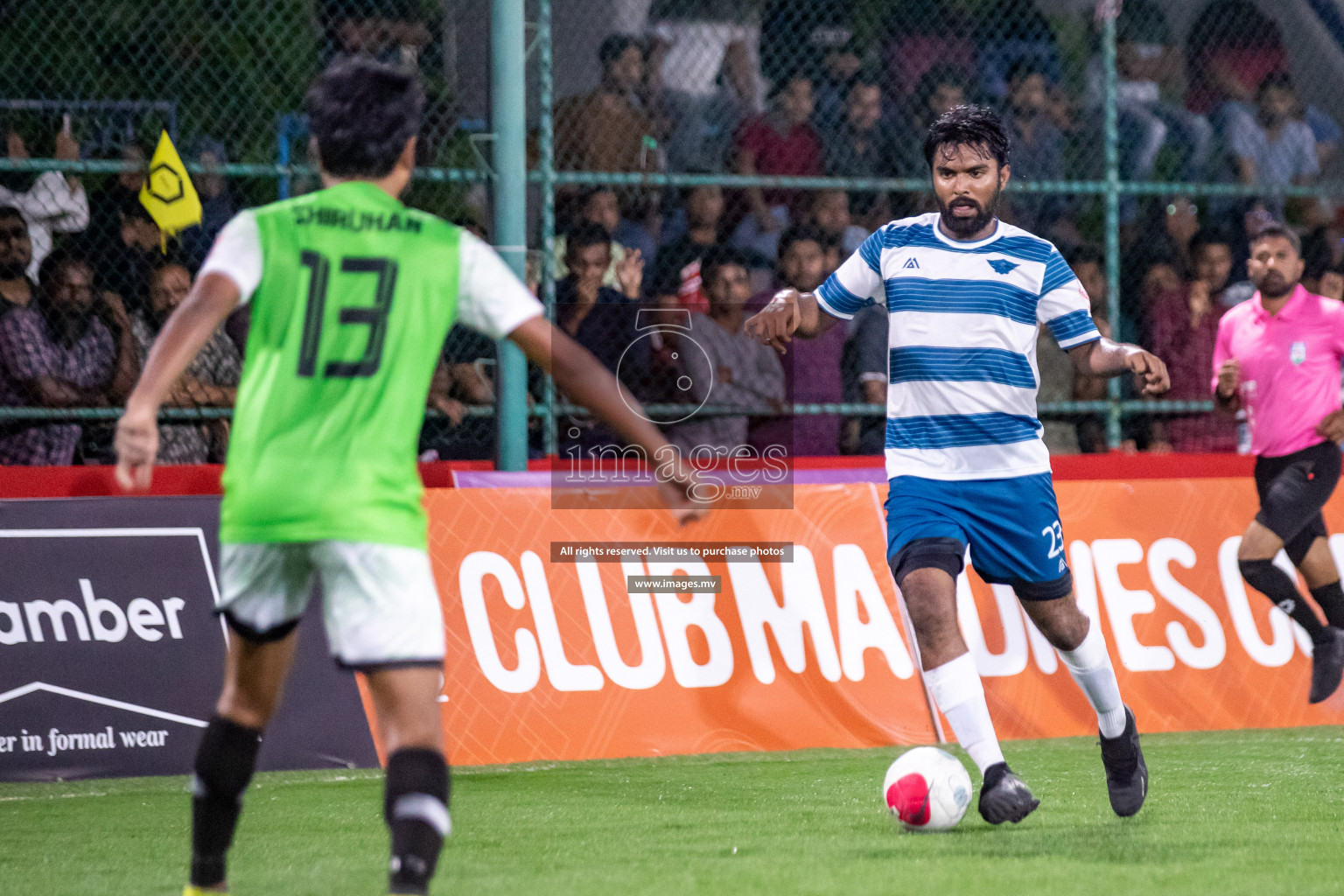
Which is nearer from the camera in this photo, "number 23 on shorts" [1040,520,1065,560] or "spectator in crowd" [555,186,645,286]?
"number 23 on shorts" [1040,520,1065,560]

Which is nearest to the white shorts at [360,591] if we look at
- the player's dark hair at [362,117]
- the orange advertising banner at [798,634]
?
the player's dark hair at [362,117]

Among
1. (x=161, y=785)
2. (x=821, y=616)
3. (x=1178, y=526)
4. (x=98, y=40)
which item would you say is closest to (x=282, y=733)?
(x=161, y=785)

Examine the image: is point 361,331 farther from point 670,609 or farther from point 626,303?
point 626,303

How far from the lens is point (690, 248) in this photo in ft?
31.8

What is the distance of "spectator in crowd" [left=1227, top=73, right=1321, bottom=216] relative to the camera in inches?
454

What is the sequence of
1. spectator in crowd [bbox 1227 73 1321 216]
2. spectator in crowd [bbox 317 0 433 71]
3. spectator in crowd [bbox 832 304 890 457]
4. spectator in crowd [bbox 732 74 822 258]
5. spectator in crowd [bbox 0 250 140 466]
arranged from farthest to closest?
spectator in crowd [bbox 1227 73 1321 216]
spectator in crowd [bbox 732 74 822 258]
spectator in crowd [bbox 832 304 890 457]
spectator in crowd [bbox 317 0 433 71]
spectator in crowd [bbox 0 250 140 466]

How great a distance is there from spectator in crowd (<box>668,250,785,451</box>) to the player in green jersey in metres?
5.23

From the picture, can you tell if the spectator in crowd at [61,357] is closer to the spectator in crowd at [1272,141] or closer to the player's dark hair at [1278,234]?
the player's dark hair at [1278,234]

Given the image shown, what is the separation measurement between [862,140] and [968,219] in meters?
4.85

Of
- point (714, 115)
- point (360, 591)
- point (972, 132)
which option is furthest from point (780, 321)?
point (714, 115)

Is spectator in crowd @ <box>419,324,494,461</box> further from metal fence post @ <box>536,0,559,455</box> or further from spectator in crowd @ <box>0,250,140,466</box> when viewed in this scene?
spectator in crowd @ <box>0,250,140,466</box>

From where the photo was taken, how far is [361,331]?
3693mm

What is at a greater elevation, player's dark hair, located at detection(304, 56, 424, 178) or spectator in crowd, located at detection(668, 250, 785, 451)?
Result: player's dark hair, located at detection(304, 56, 424, 178)

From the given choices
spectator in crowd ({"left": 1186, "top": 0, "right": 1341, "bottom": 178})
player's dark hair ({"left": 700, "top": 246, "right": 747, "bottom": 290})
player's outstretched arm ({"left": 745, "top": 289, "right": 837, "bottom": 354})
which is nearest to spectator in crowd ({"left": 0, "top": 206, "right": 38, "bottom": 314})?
player's dark hair ({"left": 700, "top": 246, "right": 747, "bottom": 290})
